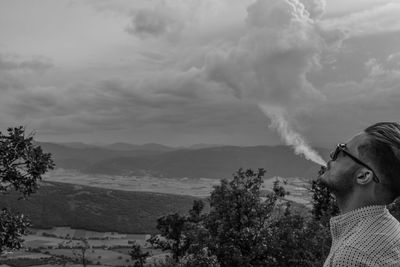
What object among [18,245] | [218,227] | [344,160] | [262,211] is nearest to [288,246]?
[262,211]

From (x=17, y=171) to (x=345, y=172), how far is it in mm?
15930

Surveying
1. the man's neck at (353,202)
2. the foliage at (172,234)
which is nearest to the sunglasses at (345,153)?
the man's neck at (353,202)

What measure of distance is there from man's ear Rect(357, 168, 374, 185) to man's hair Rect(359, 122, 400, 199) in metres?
0.08

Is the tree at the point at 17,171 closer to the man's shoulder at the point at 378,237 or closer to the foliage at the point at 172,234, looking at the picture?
the man's shoulder at the point at 378,237

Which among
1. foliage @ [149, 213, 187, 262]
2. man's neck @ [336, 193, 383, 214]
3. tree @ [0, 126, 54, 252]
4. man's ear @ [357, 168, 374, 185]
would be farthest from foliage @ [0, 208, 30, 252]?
foliage @ [149, 213, 187, 262]

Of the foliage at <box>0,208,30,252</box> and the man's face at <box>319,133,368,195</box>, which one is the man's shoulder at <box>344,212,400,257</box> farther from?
the foliage at <box>0,208,30,252</box>

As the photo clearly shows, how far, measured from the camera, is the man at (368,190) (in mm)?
3393

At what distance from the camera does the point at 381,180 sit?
361cm

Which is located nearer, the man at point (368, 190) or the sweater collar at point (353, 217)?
the man at point (368, 190)

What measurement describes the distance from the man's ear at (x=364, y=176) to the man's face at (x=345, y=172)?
0.16ft

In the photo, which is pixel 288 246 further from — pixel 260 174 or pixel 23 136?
pixel 23 136

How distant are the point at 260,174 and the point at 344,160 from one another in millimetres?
41879

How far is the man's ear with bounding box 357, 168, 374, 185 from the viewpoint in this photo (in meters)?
3.60

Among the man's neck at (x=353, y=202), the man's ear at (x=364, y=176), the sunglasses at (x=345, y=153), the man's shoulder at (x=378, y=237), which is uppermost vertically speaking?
the sunglasses at (x=345, y=153)
